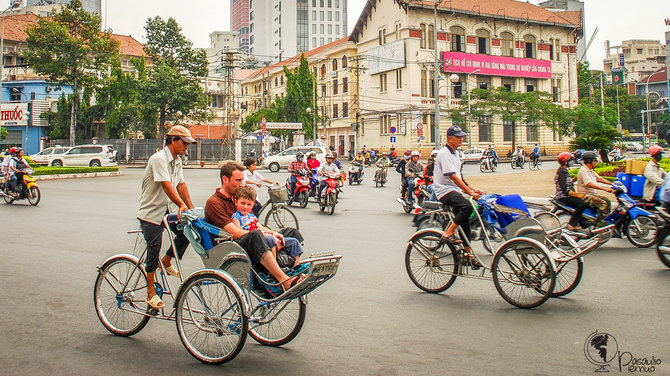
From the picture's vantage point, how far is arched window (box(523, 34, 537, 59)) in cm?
6194

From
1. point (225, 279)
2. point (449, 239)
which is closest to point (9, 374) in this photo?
point (225, 279)

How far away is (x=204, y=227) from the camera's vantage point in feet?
15.8

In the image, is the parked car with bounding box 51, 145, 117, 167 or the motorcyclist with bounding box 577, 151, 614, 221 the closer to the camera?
the motorcyclist with bounding box 577, 151, 614, 221

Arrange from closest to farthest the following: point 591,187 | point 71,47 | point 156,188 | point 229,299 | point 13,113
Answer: point 229,299 < point 156,188 < point 591,187 < point 71,47 < point 13,113

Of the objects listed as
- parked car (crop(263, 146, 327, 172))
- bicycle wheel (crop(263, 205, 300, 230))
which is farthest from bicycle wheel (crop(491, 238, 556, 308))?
parked car (crop(263, 146, 327, 172))

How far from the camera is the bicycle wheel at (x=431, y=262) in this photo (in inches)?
266

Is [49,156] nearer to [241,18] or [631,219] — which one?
[631,219]

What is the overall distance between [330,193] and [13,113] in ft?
167

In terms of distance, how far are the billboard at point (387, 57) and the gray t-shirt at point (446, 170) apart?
1947 inches

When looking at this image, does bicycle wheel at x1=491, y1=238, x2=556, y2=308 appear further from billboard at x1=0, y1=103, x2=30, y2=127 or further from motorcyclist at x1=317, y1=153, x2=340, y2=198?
billboard at x1=0, y1=103, x2=30, y2=127

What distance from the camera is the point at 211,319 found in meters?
4.44

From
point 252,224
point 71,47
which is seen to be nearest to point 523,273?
point 252,224

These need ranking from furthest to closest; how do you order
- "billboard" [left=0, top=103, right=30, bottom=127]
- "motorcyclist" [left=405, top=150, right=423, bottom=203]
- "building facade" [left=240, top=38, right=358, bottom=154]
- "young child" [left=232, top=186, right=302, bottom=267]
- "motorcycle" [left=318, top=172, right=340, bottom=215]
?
"building facade" [left=240, top=38, right=358, bottom=154] < "billboard" [left=0, top=103, right=30, bottom=127] < "motorcyclist" [left=405, top=150, right=423, bottom=203] < "motorcycle" [left=318, top=172, right=340, bottom=215] < "young child" [left=232, top=186, right=302, bottom=267]

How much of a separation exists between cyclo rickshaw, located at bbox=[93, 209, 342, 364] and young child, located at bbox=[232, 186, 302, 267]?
0.52 ft
